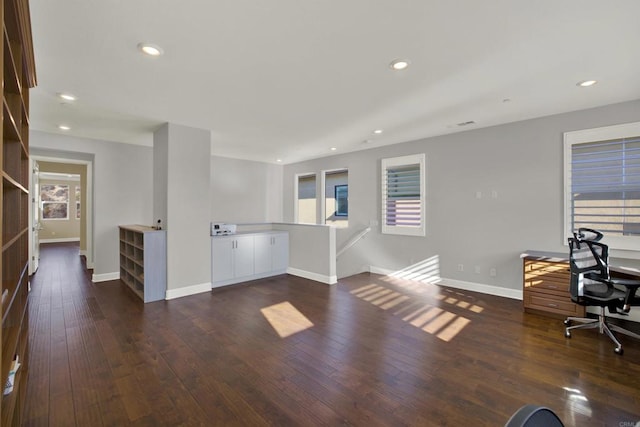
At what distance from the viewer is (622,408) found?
6.39 feet

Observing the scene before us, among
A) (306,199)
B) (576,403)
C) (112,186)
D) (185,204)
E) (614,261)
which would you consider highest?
(112,186)

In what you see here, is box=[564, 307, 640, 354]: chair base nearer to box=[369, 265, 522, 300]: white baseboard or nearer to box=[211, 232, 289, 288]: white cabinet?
box=[369, 265, 522, 300]: white baseboard

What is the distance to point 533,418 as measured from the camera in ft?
2.03

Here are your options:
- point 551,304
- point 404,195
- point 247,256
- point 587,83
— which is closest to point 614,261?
point 551,304

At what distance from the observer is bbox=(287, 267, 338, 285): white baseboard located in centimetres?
512

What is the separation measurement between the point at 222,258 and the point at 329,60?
3614mm

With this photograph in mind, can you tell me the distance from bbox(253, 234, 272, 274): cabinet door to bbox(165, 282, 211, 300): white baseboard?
0.99m

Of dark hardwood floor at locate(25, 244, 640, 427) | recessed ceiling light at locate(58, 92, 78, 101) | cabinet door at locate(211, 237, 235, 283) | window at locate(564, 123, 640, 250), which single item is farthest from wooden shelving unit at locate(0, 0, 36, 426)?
window at locate(564, 123, 640, 250)

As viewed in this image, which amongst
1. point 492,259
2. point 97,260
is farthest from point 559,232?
point 97,260

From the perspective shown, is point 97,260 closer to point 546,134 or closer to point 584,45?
point 584,45

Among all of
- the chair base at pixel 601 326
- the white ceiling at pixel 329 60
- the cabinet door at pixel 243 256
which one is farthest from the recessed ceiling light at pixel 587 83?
the cabinet door at pixel 243 256

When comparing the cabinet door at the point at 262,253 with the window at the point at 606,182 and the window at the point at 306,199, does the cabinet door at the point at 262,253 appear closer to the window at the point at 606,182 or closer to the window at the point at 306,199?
the window at the point at 306,199

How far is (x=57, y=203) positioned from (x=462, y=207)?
44.8ft

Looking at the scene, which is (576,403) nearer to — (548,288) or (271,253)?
(548,288)
